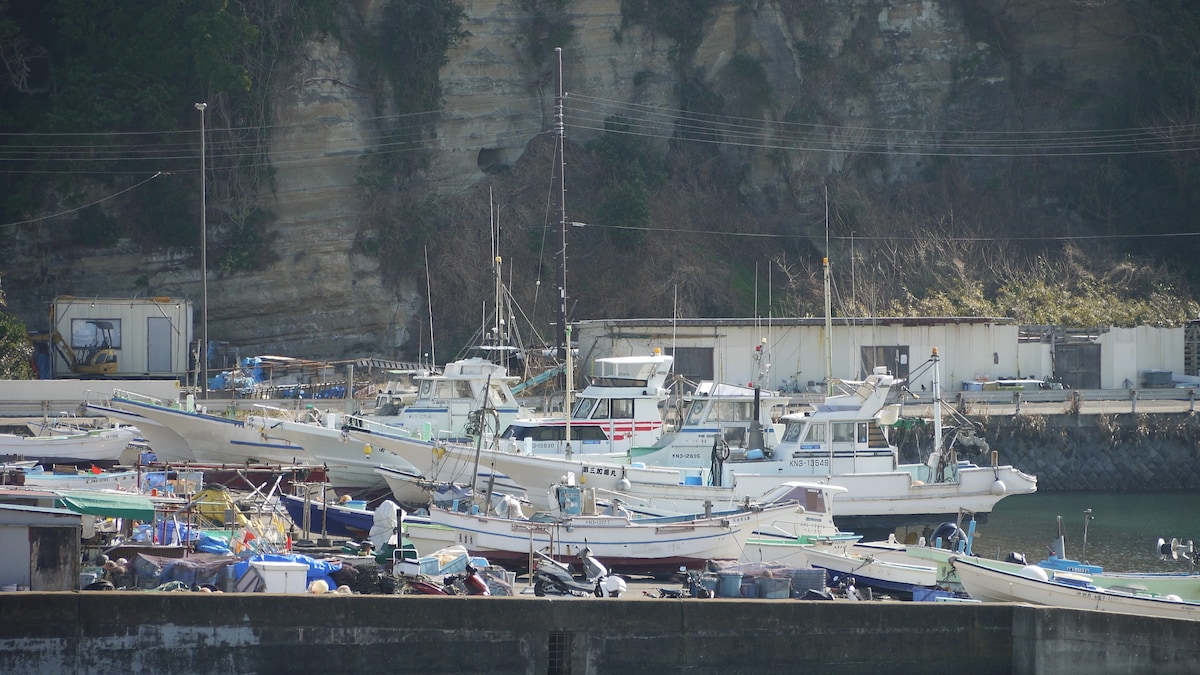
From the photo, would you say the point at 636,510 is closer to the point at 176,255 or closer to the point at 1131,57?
the point at 176,255

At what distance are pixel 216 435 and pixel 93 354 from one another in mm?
11297

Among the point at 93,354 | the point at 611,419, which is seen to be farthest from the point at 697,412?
the point at 93,354

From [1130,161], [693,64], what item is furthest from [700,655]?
[1130,161]

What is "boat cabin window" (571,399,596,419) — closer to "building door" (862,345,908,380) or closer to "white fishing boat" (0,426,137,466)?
"white fishing boat" (0,426,137,466)

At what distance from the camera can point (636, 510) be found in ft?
73.9

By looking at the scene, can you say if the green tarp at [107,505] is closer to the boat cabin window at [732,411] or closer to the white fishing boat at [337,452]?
the white fishing boat at [337,452]

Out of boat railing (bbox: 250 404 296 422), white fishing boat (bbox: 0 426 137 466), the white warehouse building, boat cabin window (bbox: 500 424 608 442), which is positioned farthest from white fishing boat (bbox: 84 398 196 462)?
the white warehouse building

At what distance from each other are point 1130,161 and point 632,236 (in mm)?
19492

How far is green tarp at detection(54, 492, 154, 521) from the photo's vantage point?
17.2m

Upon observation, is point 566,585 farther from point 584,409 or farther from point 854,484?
point 584,409

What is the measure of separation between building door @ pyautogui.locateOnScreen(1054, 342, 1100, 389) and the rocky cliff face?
11732 millimetres

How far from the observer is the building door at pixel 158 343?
124ft

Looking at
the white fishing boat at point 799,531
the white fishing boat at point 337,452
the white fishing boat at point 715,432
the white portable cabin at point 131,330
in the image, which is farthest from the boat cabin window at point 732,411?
the white portable cabin at point 131,330

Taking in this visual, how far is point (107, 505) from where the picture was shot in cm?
1744
